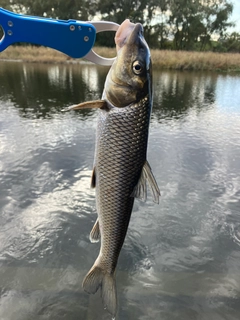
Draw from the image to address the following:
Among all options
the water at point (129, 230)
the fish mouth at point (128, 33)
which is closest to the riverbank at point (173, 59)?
the water at point (129, 230)

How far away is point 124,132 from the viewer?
145 centimetres

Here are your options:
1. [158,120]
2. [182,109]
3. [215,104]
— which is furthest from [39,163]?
[215,104]

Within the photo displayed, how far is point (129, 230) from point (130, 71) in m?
2.15

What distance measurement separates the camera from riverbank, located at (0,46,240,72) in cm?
2033

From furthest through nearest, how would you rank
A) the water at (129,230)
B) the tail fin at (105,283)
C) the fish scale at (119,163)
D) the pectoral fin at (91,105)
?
the water at (129,230), the tail fin at (105,283), the fish scale at (119,163), the pectoral fin at (91,105)

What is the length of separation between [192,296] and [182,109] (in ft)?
22.2

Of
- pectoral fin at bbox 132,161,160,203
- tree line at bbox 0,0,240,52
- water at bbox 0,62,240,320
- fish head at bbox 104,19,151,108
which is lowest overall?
water at bbox 0,62,240,320

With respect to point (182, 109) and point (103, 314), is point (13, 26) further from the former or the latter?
point (182, 109)

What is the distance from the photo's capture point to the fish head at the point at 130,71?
1.39 meters

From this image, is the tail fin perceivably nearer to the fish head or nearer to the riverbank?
the fish head

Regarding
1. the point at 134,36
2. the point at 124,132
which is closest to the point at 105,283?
the point at 124,132

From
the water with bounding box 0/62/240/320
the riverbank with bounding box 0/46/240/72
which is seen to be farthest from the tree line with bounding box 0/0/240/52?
the water with bounding box 0/62/240/320

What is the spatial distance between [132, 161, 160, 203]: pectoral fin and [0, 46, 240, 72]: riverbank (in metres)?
20.1

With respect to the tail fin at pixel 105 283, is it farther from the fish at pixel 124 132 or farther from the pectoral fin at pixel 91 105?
the pectoral fin at pixel 91 105
